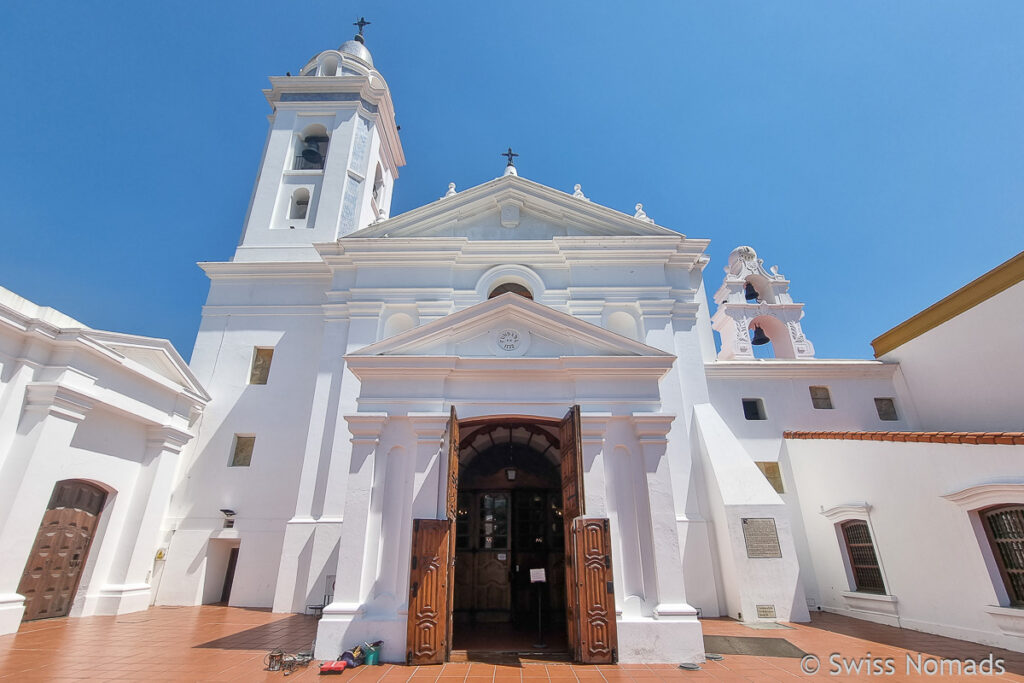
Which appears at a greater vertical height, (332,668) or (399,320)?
(399,320)

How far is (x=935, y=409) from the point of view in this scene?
14.1 metres

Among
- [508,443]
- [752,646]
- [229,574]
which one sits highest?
[508,443]

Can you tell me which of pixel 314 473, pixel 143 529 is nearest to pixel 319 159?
pixel 314 473

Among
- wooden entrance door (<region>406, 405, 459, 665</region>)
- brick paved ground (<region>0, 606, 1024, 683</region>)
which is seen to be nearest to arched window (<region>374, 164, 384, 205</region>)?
brick paved ground (<region>0, 606, 1024, 683</region>)

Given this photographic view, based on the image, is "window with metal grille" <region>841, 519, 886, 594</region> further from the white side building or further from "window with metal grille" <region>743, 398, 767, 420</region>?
the white side building

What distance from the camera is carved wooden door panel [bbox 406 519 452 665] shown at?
7113mm

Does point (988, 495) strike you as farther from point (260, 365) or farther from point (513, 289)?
point (260, 365)

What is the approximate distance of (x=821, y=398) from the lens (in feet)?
49.3

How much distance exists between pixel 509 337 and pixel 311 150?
15.2 m

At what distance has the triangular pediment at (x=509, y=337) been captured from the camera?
870 cm

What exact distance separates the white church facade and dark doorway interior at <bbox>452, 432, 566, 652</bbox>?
0.18 feet

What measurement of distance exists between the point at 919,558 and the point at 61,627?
55.8 feet

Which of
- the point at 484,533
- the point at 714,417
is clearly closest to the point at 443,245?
the point at 484,533

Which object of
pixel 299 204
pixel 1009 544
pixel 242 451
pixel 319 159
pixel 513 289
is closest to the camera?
pixel 1009 544
